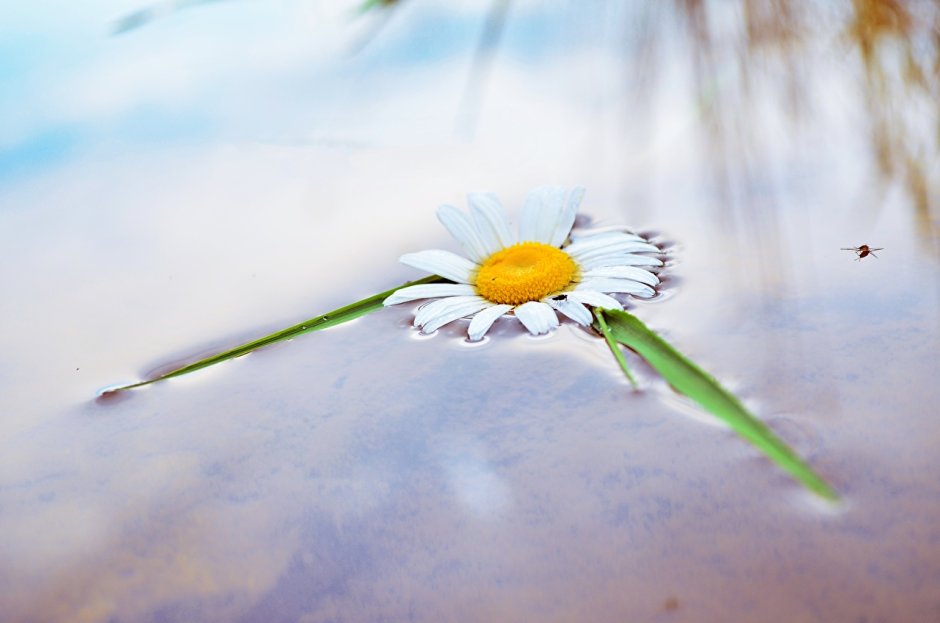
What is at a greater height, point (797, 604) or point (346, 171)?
point (346, 171)

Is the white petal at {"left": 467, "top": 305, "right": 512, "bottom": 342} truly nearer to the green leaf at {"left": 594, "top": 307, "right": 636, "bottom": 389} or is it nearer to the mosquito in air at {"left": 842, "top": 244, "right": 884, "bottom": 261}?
the green leaf at {"left": 594, "top": 307, "right": 636, "bottom": 389}

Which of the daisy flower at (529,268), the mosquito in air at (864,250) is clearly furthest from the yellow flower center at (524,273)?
the mosquito in air at (864,250)

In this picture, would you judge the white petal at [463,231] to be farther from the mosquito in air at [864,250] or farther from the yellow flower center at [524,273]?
the mosquito in air at [864,250]

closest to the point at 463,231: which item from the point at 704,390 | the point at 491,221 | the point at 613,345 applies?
the point at 491,221

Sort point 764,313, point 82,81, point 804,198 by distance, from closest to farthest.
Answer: point 764,313 < point 804,198 < point 82,81

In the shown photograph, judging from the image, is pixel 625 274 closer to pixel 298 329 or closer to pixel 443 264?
pixel 443 264

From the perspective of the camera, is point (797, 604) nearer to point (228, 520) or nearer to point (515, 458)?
point (515, 458)

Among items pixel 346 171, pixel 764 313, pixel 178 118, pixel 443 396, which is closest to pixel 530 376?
pixel 443 396
